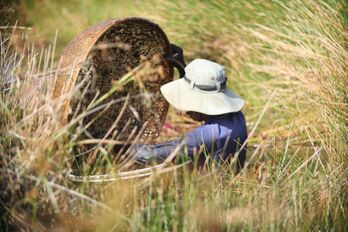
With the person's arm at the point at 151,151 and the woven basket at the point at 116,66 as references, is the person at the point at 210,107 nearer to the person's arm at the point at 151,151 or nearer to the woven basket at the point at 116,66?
the person's arm at the point at 151,151

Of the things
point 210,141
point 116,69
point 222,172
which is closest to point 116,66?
point 116,69

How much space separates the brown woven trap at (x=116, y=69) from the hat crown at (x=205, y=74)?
9.6 inches

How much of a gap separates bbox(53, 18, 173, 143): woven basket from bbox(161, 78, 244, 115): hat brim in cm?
17

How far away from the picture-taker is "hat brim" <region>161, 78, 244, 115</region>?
11.3 feet

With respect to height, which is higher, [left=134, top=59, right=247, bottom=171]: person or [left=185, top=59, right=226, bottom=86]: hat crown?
[left=185, top=59, right=226, bottom=86]: hat crown

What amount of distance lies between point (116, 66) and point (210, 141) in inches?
33.8

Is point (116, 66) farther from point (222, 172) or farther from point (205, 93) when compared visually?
point (222, 172)

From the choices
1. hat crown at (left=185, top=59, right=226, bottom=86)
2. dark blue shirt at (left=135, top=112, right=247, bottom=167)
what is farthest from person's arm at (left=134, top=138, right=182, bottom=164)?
hat crown at (left=185, top=59, right=226, bottom=86)

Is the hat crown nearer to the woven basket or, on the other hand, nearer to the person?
the person

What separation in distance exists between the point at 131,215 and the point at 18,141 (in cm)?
55

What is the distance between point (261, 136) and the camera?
14.9ft

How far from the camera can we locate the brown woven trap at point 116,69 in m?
3.42

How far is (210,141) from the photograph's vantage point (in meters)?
3.43

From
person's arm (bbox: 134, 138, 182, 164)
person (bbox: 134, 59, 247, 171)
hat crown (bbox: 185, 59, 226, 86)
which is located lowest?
person's arm (bbox: 134, 138, 182, 164)
